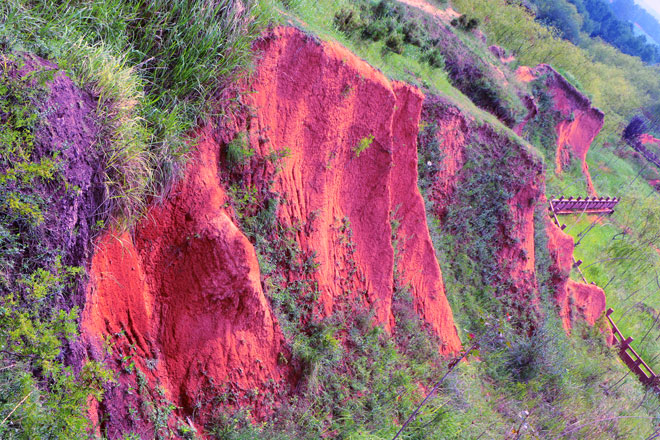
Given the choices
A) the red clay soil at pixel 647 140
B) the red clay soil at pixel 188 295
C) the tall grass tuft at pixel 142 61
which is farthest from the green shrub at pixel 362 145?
the red clay soil at pixel 647 140

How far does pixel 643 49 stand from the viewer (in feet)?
290

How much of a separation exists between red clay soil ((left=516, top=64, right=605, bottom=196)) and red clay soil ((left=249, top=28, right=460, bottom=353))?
19241 millimetres

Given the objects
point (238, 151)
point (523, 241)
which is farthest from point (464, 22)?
point (238, 151)

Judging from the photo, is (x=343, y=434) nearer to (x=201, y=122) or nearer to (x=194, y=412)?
(x=194, y=412)

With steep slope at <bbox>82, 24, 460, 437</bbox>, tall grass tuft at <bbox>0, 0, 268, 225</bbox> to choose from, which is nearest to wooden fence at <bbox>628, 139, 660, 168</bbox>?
steep slope at <bbox>82, 24, 460, 437</bbox>

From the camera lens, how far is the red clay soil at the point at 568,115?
Result: 25.6m

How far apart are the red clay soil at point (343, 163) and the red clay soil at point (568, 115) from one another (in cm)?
1924

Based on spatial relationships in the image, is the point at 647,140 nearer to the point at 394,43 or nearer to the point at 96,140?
the point at 394,43

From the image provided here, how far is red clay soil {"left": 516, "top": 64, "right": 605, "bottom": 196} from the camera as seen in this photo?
25.6 meters

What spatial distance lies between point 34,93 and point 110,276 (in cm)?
183

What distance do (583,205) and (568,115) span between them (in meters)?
6.49

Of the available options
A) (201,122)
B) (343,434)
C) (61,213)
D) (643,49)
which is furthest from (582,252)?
(643,49)

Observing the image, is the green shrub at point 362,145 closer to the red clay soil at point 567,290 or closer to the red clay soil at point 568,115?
the red clay soil at point 567,290

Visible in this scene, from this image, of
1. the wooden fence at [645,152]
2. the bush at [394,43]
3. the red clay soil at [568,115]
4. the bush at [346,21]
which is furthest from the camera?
the wooden fence at [645,152]
